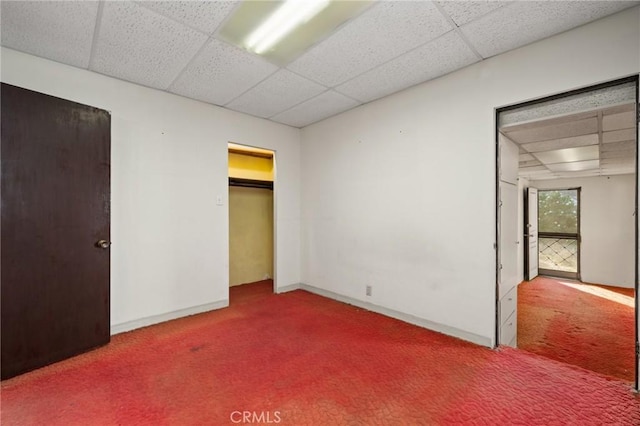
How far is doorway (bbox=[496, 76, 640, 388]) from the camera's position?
2.28 m

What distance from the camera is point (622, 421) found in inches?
64.7

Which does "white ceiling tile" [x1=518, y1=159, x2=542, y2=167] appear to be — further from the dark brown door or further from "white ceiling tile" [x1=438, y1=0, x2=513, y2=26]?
the dark brown door

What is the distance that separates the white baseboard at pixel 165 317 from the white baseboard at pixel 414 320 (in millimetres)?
1543

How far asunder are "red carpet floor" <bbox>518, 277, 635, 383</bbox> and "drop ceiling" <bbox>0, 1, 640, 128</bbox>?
2431 millimetres

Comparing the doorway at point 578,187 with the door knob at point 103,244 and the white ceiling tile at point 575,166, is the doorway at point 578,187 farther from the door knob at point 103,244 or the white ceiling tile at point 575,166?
the door knob at point 103,244

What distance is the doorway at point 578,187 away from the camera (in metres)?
2.28

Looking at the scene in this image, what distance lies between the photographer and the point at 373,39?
230 cm

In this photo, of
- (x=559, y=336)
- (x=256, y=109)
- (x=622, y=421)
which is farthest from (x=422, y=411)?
(x=256, y=109)

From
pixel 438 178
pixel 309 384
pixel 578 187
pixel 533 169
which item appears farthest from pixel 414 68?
pixel 578 187

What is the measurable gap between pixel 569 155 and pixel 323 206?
161 inches

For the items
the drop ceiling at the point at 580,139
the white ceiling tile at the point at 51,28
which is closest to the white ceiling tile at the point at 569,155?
the drop ceiling at the point at 580,139

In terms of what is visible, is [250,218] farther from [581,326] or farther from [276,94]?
A: [581,326]

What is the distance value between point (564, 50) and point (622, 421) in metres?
2.63
